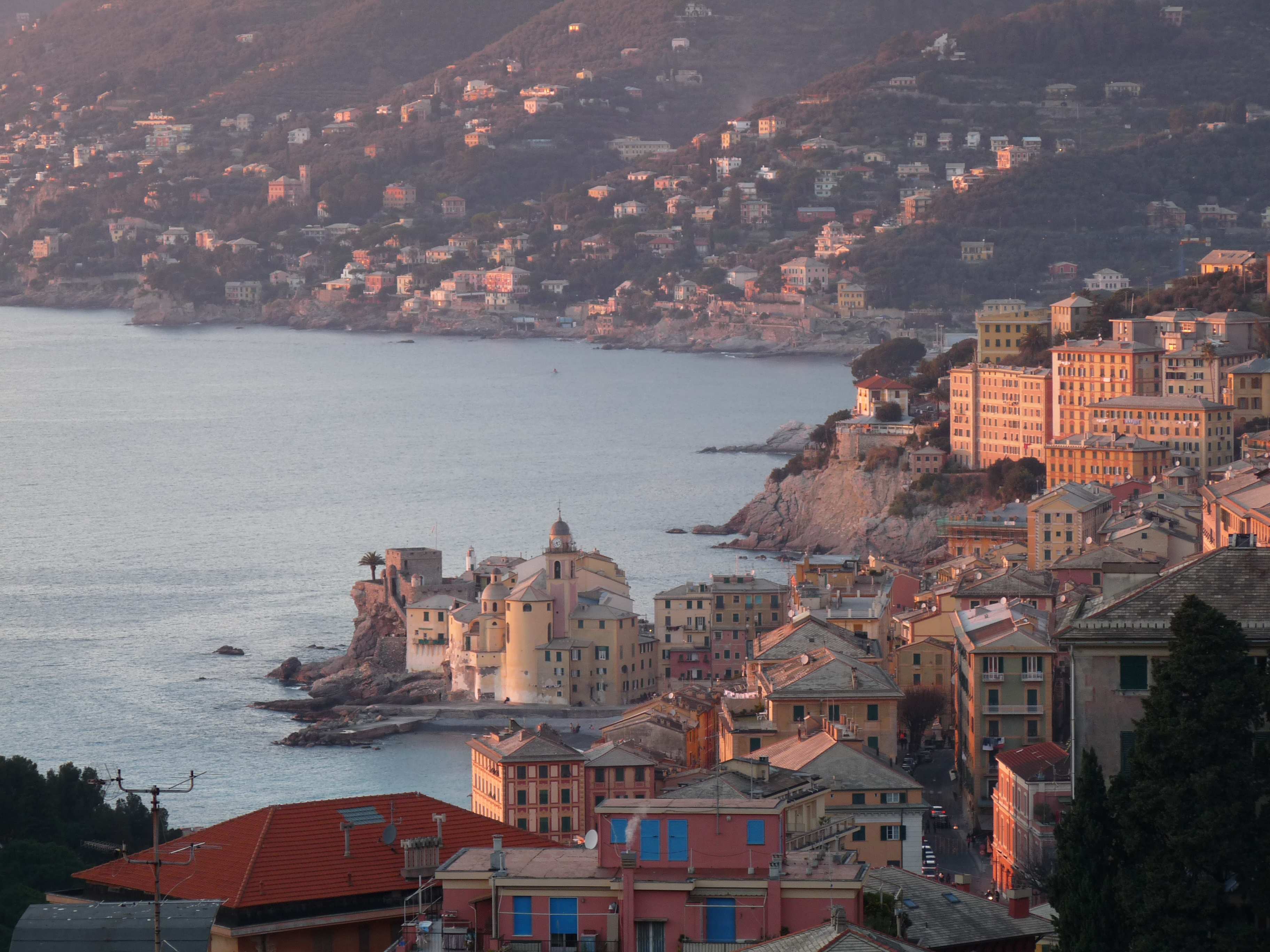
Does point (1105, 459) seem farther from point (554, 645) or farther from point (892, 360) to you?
point (892, 360)

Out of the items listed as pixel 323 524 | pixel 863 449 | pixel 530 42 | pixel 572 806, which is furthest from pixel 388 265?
pixel 572 806

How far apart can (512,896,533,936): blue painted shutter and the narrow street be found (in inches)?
311

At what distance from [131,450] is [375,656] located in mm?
45345

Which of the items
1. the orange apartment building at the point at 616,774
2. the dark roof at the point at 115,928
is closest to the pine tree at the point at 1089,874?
the dark roof at the point at 115,928

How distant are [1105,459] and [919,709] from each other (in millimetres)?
20136

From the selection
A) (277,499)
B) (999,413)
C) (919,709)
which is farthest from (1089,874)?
(277,499)

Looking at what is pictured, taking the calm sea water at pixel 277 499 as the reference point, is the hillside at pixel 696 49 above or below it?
above

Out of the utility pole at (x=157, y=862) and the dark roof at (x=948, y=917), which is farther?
the dark roof at (x=948, y=917)

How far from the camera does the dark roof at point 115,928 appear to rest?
8.90 m

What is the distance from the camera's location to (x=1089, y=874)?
1012cm

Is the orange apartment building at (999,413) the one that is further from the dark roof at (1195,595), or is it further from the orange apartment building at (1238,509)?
the dark roof at (1195,595)

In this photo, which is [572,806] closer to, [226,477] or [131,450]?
[226,477]

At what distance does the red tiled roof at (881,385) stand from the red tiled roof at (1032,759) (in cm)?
3683

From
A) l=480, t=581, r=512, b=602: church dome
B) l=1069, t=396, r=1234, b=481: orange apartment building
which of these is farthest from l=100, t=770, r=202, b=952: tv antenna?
l=1069, t=396, r=1234, b=481: orange apartment building
